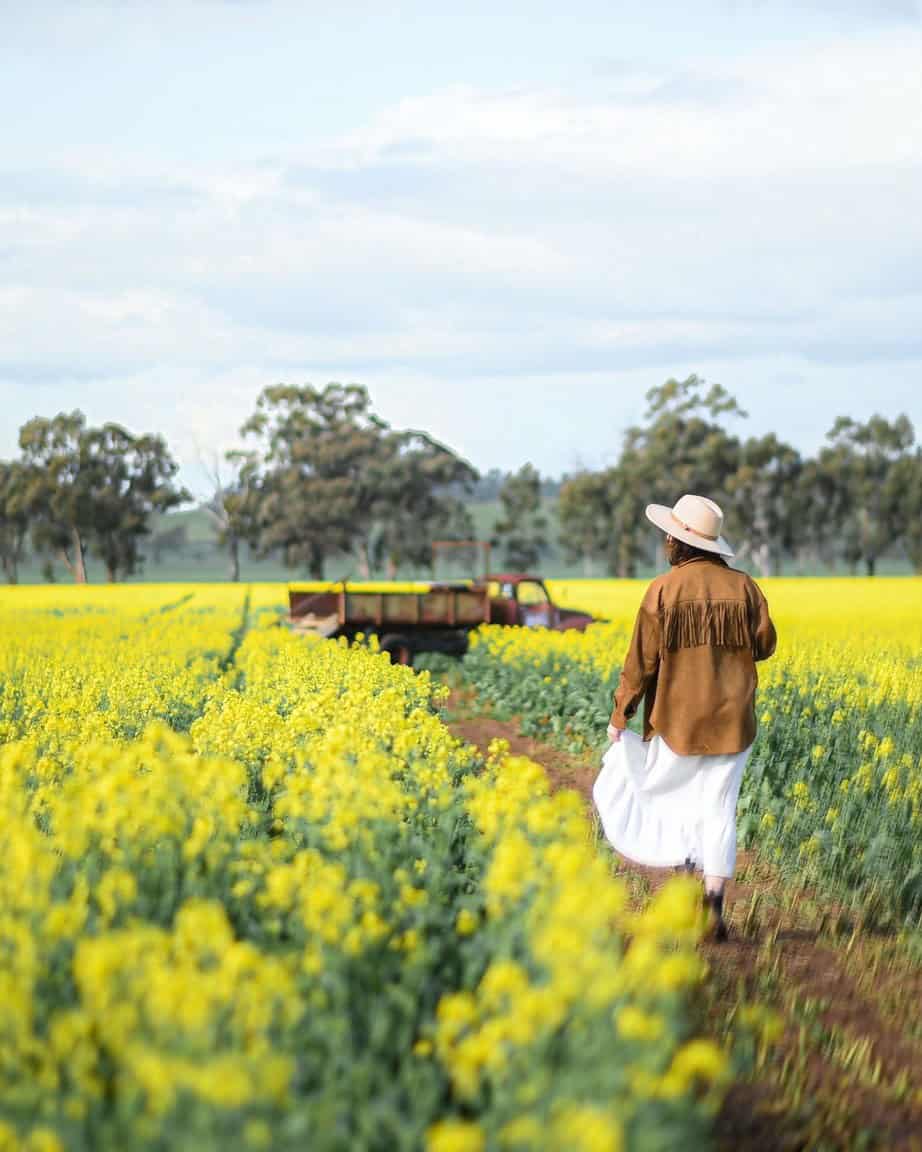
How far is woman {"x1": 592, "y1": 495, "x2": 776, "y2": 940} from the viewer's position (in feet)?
20.6

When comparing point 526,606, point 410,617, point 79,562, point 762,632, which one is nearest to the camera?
point 762,632

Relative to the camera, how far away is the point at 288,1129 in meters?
2.46

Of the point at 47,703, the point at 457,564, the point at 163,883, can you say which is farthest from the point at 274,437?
the point at 163,883

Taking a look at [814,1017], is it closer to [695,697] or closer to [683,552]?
[695,697]

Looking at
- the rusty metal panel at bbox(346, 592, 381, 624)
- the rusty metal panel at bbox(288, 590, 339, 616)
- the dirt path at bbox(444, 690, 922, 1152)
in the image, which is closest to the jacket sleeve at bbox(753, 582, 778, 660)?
the dirt path at bbox(444, 690, 922, 1152)

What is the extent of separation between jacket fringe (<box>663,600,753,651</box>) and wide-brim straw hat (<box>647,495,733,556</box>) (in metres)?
0.28

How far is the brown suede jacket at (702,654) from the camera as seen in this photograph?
630 centimetres

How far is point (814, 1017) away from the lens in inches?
207

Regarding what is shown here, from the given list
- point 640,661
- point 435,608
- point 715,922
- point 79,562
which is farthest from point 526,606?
point 79,562

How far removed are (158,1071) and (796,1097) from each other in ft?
9.27

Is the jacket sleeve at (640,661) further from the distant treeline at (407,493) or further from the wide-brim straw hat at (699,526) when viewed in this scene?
the distant treeline at (407,493)

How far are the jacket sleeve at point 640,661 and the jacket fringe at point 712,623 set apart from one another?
0.08 m

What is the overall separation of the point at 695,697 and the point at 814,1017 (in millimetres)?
1645

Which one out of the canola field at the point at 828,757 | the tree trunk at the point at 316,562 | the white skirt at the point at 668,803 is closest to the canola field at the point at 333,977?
the white skirt at the point at 668,803
